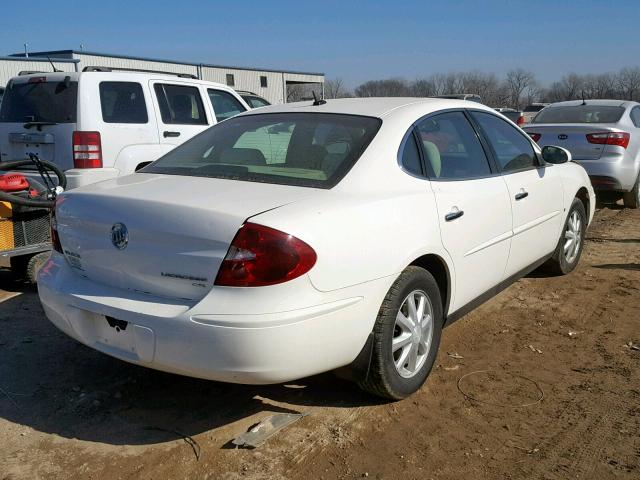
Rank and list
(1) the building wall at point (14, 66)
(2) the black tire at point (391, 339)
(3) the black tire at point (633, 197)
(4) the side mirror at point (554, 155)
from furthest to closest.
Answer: (1) the building wall at point (14, 66), (3) the black tire at point (633, 197), (4) the side mirror at point (554, 155), (2) the black tire at point (391, 339)

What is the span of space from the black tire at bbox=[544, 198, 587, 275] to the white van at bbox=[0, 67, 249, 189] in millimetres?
3892

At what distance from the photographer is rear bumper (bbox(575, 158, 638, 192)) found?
8477 millimetres

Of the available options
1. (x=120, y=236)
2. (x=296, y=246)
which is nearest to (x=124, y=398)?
(x=120, y=236)

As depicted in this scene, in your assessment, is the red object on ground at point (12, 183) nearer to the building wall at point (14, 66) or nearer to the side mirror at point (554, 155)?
the side mirror at point (554, 155)

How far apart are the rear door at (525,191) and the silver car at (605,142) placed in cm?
391

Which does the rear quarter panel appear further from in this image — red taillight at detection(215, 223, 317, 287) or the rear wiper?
the rear wiper

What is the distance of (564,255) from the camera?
18.4 feet

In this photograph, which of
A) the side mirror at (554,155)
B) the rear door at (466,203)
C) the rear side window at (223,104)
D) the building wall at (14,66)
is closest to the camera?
the rear door at (466,203)

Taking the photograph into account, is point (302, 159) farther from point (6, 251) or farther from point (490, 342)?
point (6, 251)

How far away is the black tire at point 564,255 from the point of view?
543 cm

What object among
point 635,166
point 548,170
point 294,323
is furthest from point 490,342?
point 635,166

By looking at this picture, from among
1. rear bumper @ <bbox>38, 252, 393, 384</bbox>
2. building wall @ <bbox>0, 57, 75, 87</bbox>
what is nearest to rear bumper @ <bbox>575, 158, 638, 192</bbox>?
rear bumper @ <bbox>38, 252, 393, 384</bbox>

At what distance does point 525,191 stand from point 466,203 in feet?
3.13

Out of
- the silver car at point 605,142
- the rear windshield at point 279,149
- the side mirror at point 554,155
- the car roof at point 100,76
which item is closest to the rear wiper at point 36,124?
the car roof at point 100,76
